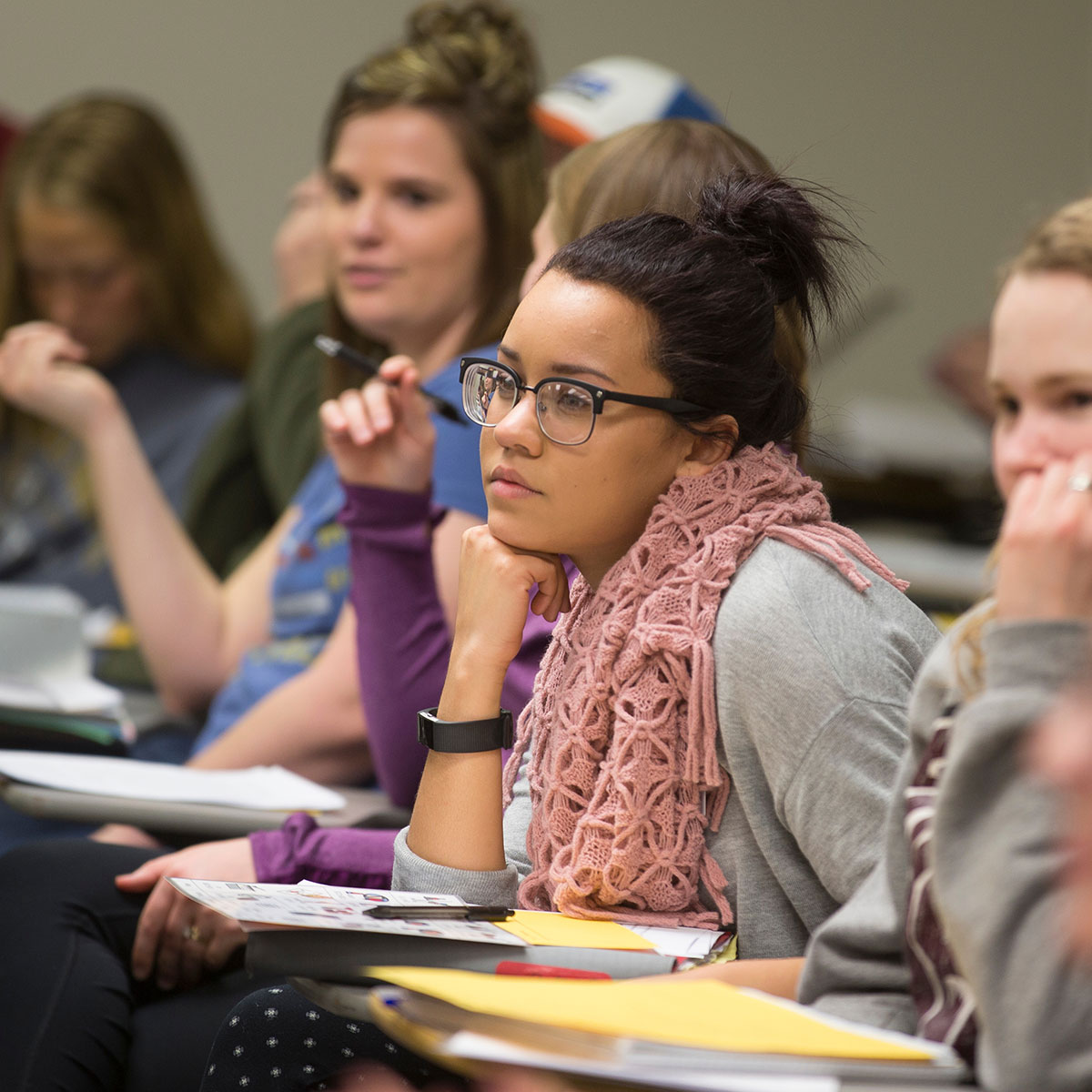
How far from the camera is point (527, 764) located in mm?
1133

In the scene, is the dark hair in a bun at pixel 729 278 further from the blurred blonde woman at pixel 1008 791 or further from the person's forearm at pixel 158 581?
the person's forearm at pixel 158 581

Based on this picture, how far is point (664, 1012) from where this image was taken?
73 cm

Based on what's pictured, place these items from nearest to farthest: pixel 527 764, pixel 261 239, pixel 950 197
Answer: pixel 527 764 → pixel 261 239 → pixel 950 197

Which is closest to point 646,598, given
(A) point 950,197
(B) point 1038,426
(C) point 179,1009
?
(B) point 1038,426

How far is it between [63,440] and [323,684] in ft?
4.47

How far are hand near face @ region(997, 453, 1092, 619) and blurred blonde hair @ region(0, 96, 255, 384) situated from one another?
2335 millimetres

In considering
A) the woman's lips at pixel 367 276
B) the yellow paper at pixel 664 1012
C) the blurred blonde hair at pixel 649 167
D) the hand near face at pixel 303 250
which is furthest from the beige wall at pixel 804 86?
the yellow paper at pixel 664 1012

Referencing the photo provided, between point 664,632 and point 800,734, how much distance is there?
0.12 metres

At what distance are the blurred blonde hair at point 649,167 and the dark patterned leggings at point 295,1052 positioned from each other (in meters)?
0.67

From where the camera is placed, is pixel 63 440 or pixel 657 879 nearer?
pixel 657 879

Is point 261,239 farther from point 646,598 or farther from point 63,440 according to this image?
point 646,598

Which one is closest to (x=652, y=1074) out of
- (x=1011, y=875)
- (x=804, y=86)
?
(x=1011, y=875)

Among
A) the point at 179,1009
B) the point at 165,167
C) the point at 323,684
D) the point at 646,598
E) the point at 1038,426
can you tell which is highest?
the point at 165,167

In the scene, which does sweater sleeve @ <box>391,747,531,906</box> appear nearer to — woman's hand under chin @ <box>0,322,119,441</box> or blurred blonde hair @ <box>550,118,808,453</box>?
blurred blonde hair @ <box>550,118,808,453</box>
